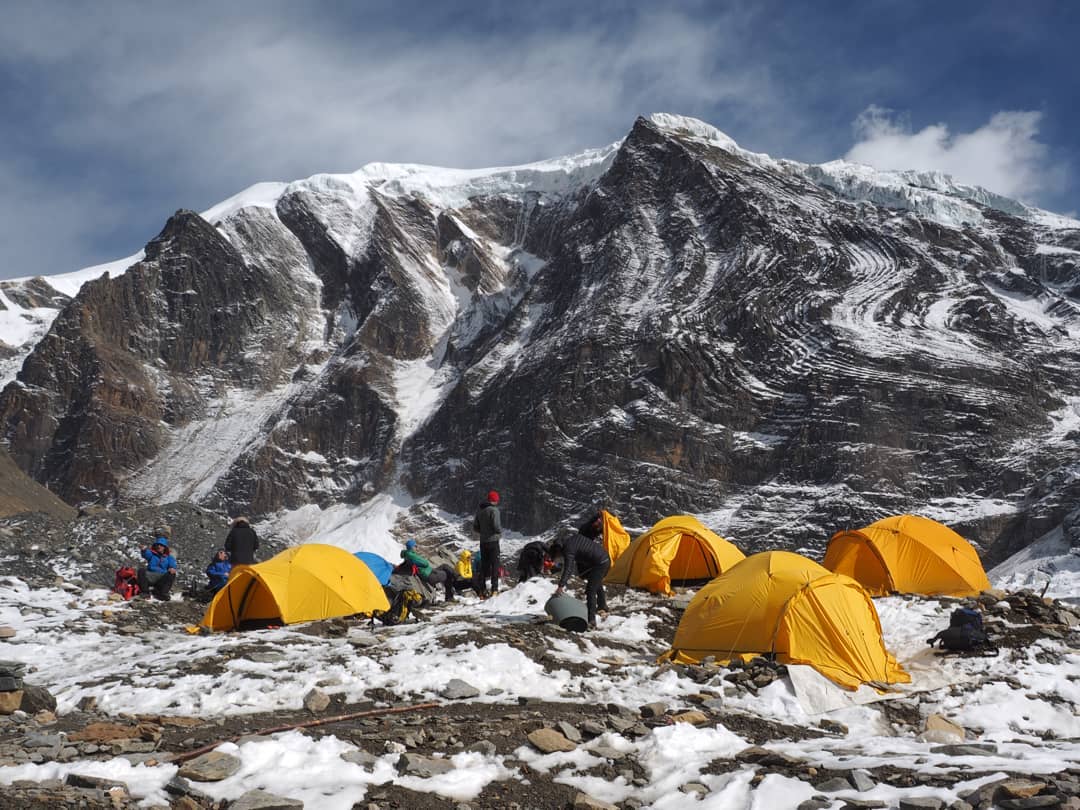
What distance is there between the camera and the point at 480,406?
15400 cm

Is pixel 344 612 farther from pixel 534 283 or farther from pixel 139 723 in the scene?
pixel 534 283

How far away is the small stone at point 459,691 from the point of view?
12289 mm

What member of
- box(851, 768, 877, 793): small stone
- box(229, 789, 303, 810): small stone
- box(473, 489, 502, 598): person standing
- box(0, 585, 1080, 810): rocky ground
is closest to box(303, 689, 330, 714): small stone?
box(0, 585, 1080, 810): rocky ground

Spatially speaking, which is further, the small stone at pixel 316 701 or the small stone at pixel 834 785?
the small stone at pixel 316 701

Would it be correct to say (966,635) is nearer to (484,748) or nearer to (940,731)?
(940,731)

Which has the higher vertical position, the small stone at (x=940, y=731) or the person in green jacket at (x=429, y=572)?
the person in green jacket at (x=429, y=572)

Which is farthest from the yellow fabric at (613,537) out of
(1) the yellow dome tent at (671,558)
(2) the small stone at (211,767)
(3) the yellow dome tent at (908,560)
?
(2) the small stone at (211,767)

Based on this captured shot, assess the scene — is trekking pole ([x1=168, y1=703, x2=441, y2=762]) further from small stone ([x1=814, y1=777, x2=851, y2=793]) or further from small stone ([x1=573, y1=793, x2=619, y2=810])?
small stone ([x1=814, y1=777, x2=851, y2=793])

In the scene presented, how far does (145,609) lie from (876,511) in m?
103

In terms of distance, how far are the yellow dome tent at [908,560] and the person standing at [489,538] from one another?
9780 mm

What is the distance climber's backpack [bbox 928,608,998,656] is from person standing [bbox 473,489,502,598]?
31.9 ft

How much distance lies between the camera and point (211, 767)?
334 inches

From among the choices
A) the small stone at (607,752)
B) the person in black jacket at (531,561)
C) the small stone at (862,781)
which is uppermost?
the person in black jacket at (531,561)

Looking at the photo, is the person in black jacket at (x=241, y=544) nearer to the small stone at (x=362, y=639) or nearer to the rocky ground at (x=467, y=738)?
the small stone at (x=362, y=639)
